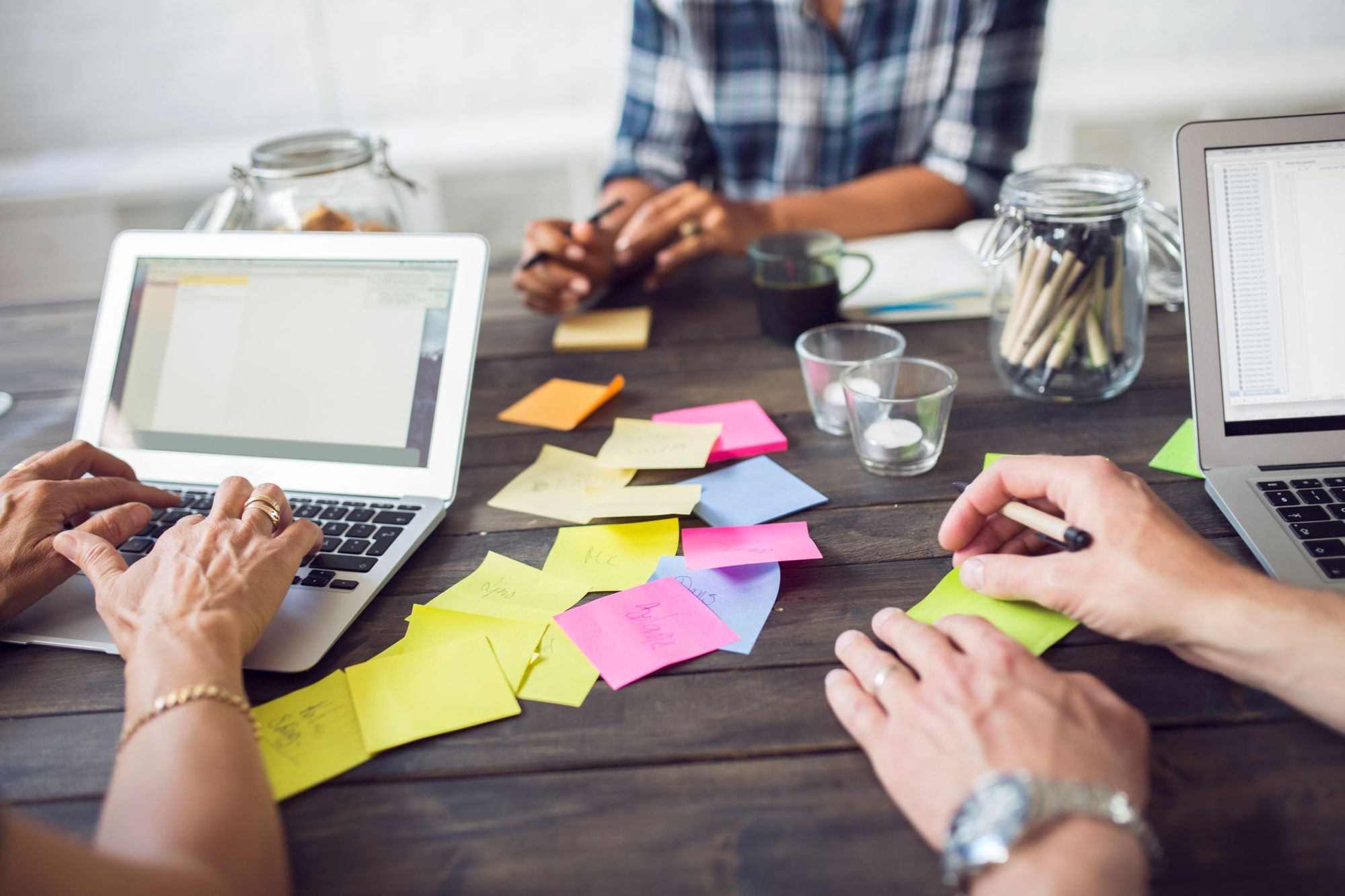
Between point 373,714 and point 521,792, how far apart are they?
0.43ft

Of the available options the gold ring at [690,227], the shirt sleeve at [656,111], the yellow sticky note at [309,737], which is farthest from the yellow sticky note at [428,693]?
the shirt sleeve at [656,111]

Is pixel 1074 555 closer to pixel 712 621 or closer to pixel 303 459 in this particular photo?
pixel 712 621

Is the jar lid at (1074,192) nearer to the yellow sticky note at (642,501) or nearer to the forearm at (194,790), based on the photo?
the yellow sticky note at (642,501)

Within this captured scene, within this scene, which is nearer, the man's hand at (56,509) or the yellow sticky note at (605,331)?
the man's hand at (56,509)

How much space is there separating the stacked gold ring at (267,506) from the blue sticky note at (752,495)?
36 cm

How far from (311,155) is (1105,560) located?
40.6 inches

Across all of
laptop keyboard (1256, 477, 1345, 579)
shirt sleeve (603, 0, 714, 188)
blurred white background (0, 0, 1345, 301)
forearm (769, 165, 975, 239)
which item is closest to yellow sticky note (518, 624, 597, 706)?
laptop keyboard (1256, 477, 1345, 579)

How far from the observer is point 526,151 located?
8.80ft

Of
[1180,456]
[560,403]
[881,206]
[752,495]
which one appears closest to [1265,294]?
[1180,456]

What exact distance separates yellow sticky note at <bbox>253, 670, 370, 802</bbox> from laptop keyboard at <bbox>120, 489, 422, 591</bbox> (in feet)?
0.38

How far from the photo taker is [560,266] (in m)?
1.27

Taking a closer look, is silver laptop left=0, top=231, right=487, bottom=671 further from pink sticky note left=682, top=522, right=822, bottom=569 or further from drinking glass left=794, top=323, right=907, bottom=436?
drinking glass left=794, top=323, right=907, bottom=436

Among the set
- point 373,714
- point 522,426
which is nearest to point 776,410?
point 522,426

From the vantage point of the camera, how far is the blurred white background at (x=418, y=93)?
2.67 meters
